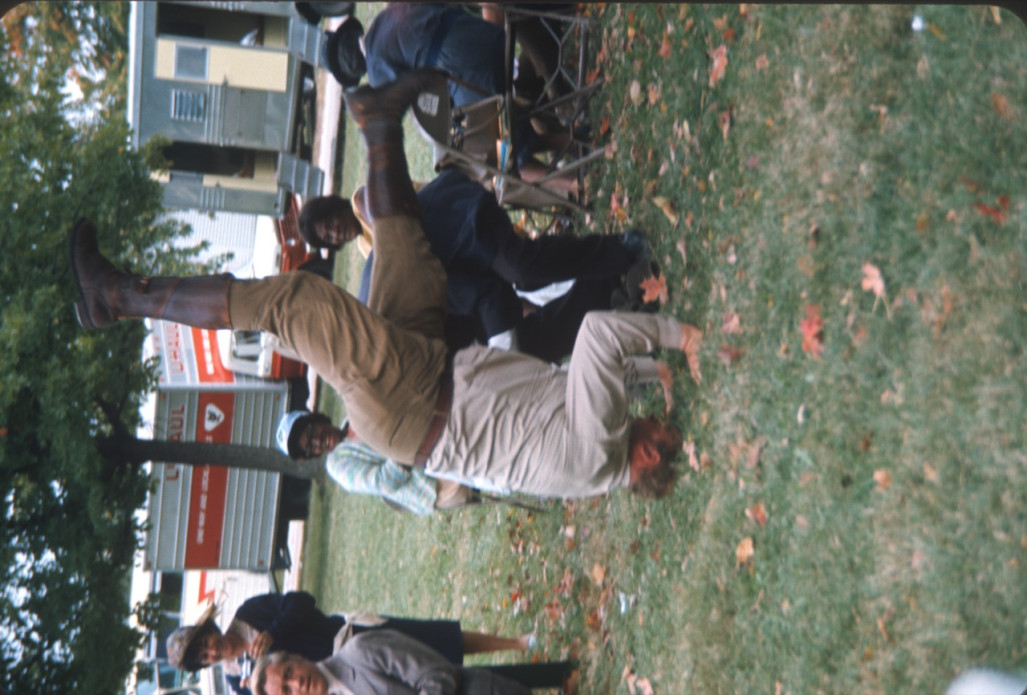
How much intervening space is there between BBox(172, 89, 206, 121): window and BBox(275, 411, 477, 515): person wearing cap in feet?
34.7

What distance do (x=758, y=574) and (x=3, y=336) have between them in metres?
6.19

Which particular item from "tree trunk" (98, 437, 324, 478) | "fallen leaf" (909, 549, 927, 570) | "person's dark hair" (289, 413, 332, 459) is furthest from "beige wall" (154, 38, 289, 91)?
"fallen leaf" (909, 549, 927, 570)

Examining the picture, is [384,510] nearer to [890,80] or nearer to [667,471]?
[667,471]

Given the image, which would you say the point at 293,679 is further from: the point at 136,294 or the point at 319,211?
the point at 319,211

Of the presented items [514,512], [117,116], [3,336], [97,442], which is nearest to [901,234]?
[514,512]

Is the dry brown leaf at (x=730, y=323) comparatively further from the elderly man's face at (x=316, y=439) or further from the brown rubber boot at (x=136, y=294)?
the elderly man's face at (x=316, y=439)

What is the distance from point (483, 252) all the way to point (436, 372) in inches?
53.4

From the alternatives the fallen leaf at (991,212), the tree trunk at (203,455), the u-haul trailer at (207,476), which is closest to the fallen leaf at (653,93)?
the fallen leaf at (991,212)

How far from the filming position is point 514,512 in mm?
8367

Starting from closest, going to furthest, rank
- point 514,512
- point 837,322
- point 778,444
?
point 837,322 < point 778,444 < point 514,512

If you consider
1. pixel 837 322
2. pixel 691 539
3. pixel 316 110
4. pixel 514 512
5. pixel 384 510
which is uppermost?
pixel 316 110

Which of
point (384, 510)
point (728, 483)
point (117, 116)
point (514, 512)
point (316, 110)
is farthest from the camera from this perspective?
point (316, 110)

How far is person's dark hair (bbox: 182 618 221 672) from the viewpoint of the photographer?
6.13 metres

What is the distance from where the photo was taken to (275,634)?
627cm
